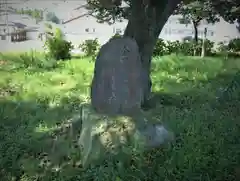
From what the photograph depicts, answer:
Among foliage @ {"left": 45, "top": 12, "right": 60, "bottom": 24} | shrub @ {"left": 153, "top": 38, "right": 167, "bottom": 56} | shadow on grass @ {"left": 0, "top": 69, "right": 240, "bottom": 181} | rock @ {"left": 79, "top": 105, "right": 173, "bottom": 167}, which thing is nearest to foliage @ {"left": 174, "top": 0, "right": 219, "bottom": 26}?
shrub @ {"left": 153, "top": 38, "right": 167, "bottom": 56}

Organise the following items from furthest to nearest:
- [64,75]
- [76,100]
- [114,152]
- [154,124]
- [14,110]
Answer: [64,75] < [76,100] < [14,110] < [154,124] < [114,152]

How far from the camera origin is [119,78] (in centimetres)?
403

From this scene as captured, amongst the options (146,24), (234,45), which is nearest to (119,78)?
(146,24)

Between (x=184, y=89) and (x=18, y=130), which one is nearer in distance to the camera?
(x=18, y=130)

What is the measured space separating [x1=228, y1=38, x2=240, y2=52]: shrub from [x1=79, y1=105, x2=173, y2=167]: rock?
712cm

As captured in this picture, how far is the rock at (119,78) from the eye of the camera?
4035 millimetres

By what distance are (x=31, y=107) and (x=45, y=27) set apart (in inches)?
199

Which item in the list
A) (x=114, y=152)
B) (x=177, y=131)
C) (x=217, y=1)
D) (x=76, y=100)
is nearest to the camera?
(x=114, y=152)

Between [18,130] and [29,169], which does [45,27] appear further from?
[29,169]

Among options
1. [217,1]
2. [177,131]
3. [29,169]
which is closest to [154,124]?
[177,131]

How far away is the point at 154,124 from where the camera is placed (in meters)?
3.98

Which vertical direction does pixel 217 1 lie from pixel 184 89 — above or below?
above

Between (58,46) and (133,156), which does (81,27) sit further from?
(133,156)

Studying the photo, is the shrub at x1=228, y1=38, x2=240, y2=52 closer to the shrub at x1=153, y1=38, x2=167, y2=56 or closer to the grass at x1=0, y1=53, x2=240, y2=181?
the grass at x1=0, y1=53, x2=240, y2=181
